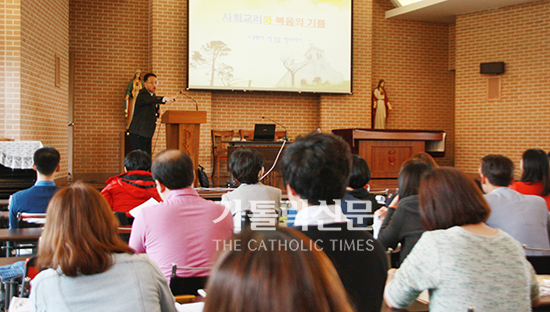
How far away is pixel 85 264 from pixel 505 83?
10070 millimetres

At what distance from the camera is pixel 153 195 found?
3391mm

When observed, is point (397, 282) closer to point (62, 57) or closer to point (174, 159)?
point (174, 159)

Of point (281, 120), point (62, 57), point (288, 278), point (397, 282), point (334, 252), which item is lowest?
point (397, 282)

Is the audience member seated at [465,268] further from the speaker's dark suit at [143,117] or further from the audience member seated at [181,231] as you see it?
the speaker's dark suit at [143,117]

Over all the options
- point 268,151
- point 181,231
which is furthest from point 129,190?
point 268,151


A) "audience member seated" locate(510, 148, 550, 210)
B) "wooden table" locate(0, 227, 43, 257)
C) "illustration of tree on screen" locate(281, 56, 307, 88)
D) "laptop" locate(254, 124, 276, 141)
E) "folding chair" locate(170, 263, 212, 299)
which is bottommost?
"folding chair" locate(170, 263, 212, 299)

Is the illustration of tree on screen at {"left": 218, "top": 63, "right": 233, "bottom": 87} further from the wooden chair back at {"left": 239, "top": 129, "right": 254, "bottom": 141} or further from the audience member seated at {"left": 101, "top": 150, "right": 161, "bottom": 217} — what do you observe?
the audience member seated at {"left": 101, "top": 150, "right": 161, "bottom": 217}

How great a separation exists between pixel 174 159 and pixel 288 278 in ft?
6.27

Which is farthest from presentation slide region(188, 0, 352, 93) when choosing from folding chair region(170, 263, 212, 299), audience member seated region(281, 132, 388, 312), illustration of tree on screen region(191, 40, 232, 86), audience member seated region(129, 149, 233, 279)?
audience member seated region(281, 132, 388, 312)

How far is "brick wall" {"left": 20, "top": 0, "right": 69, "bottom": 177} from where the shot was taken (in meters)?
6.47

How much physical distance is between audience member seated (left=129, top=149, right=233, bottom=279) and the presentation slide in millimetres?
7025

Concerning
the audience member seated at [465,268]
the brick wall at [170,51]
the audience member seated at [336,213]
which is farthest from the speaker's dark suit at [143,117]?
the audience member seated at [465,268]

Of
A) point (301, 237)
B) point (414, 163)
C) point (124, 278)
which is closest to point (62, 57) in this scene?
point (414, 163)

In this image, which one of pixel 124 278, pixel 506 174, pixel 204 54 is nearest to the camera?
pixel 124 278
